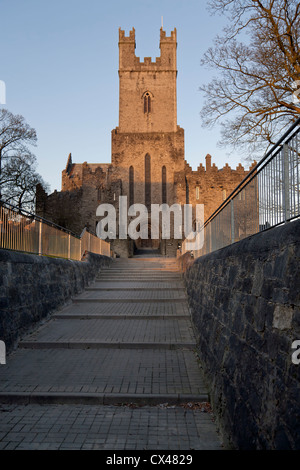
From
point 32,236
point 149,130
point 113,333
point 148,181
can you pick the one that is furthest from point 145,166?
point 113,333

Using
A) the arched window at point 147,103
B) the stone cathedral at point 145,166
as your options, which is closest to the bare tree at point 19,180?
the stone cathedral at point 145,166

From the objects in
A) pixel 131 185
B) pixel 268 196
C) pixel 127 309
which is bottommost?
pixel 127 309

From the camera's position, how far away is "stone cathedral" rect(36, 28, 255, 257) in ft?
131

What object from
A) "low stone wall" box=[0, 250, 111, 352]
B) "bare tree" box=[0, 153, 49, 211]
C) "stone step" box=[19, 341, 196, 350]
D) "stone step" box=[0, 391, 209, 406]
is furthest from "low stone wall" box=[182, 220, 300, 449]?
"bare tree" box=[0, 153, 49, 211]

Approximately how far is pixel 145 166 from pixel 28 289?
33.6 meters

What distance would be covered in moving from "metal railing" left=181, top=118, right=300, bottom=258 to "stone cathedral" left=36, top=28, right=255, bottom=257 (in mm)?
32568

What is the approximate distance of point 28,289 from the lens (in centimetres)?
758

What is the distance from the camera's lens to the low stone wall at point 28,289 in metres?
6.52

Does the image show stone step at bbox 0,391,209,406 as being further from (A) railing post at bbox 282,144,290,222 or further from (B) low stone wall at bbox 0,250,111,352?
(A) railing post at bbox 282,144,290,222

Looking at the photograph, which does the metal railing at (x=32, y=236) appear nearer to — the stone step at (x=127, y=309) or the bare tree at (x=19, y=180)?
the stone step at (x=127, y=309)

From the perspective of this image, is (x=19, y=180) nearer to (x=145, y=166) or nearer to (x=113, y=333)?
(x=145, y=166)

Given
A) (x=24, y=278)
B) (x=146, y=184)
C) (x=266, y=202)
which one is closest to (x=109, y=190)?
(x=146, y=184)

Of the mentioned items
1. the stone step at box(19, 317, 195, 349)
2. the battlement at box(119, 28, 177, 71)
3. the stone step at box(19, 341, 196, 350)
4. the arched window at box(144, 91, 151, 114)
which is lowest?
the stone step at box(19, 341, 196, 350)

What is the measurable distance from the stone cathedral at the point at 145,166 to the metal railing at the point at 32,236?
89.9ft
